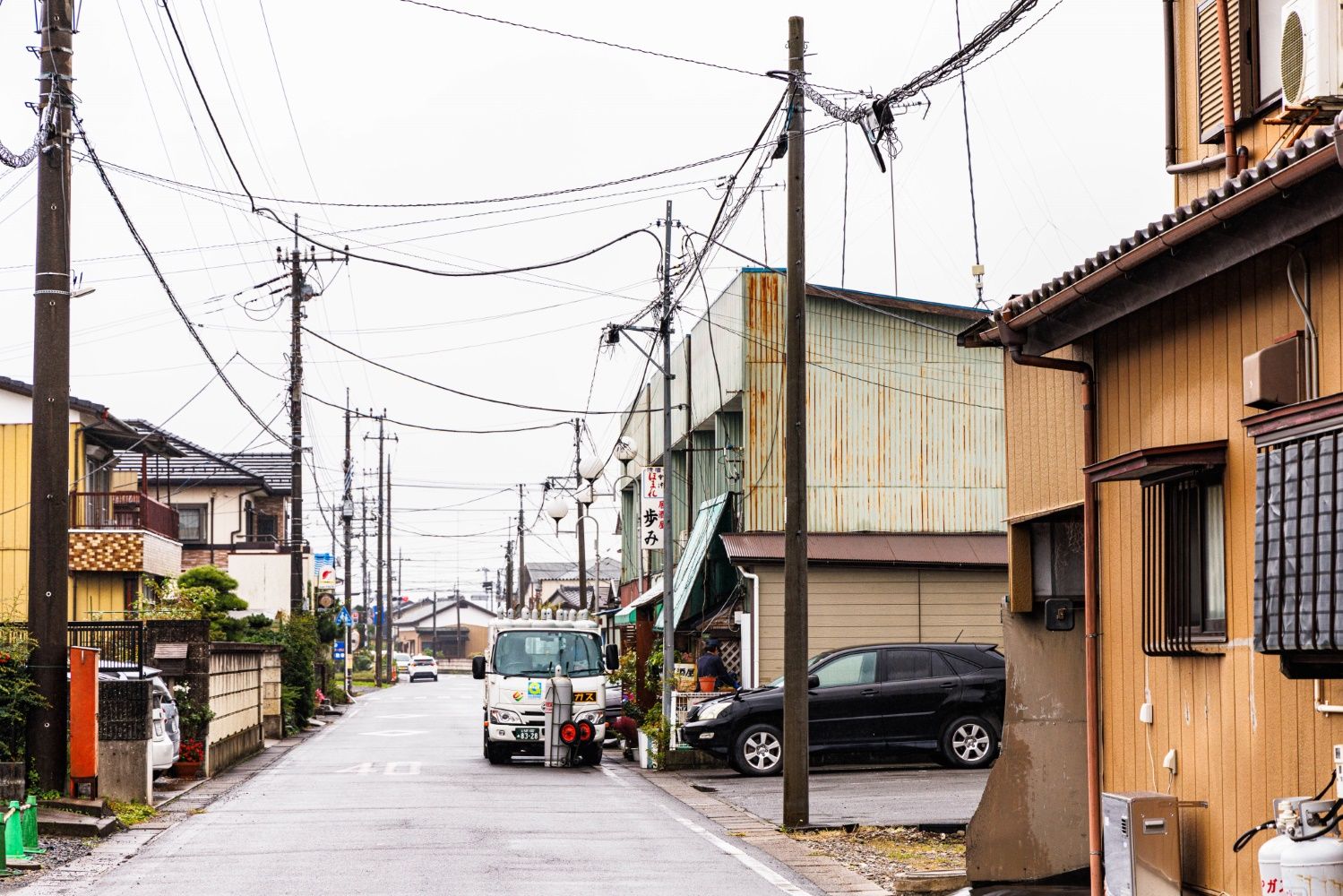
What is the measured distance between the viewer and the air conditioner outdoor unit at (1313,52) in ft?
26.9

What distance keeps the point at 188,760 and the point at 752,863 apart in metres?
11.9

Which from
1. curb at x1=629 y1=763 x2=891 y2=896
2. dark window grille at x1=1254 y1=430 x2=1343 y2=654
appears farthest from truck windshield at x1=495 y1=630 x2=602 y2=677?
dark window grille at x1=1254 y1=430 x2=1343 y2=654

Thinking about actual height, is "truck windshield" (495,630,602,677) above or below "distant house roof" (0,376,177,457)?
below

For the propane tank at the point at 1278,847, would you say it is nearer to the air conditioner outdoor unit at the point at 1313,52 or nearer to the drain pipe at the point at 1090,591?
the drain pipe at the point at 1090,591

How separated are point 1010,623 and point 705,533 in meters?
18.4

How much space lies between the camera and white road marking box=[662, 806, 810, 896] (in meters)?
11.4

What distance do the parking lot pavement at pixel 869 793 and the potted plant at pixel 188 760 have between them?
700cm

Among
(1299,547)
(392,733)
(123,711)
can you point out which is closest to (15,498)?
(392,733)

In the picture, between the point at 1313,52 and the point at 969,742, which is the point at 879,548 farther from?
the point at 1313,52

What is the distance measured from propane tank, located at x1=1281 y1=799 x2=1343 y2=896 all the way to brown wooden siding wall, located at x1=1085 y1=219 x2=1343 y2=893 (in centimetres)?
69

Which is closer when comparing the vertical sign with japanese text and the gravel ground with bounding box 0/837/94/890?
the gravel ground with bounding box 0/837/94/890

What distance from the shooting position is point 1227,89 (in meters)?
10.5

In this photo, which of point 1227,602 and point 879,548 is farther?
point 879,548

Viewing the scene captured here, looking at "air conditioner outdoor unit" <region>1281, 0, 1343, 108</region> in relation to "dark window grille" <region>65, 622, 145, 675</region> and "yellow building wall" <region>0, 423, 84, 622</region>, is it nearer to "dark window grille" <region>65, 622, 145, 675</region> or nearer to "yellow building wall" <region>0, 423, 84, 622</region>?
"dark window grille" <region>65, 622, 145, 675</region>
